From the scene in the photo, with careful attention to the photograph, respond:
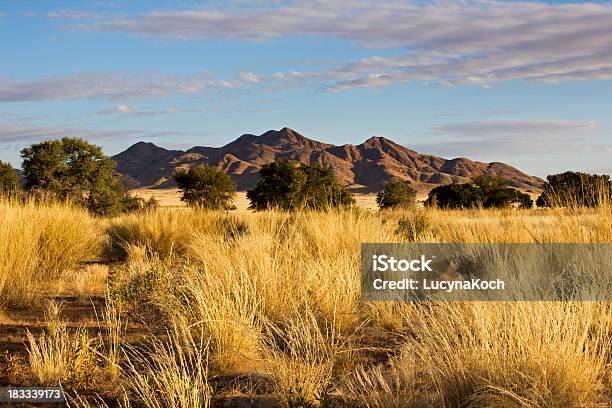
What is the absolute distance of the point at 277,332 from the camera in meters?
5.49

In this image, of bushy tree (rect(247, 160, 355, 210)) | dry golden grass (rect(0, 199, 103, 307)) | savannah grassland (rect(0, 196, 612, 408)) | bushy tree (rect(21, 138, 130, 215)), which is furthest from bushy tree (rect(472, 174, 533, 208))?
dry golden grass (rect(0, 199, 103, 307))

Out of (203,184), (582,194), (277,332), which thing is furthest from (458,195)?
(277,332)

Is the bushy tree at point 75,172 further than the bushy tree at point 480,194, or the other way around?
the bushy tree at point 480,194

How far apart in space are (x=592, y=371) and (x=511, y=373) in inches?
27.9

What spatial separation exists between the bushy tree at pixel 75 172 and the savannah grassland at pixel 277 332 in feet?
74.6

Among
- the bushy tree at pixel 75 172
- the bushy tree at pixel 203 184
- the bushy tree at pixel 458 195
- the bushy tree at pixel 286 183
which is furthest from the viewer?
the bushy tree at pixel 458 195

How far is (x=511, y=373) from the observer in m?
4.20

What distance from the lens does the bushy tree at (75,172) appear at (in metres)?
33.5

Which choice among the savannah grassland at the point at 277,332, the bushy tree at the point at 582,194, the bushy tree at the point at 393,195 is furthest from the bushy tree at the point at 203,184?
the bushy tree at the point at 582,194

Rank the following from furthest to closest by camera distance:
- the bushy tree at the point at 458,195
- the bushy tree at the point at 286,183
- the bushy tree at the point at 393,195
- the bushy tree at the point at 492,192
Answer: the bushy tree at the point at 393,195 < the bushy tree at the point at 458,195 < the bushy tree at the point at 492,192 < the bushy tree at the point at 286,183

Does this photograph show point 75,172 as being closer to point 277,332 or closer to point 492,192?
point 492,192

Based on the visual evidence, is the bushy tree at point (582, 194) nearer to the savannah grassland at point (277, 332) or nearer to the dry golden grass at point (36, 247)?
the savannah grassland at point (277, 332)

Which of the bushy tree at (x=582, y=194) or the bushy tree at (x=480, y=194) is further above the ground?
the bushy tree at (x=582, y=194)

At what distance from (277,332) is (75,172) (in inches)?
1234
